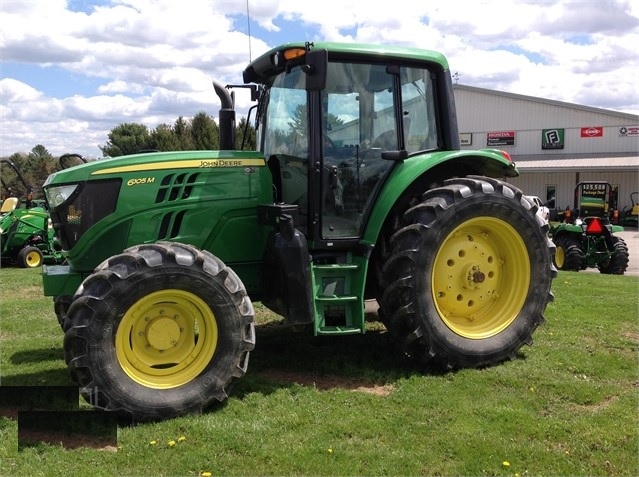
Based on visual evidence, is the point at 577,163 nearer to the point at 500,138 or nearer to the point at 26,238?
the point at 500,138

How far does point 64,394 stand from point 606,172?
33.2 metres

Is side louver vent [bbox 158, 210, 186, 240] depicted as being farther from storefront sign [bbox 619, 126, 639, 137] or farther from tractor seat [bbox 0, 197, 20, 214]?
storefront sign [bbox 619, 126, 639, 137]

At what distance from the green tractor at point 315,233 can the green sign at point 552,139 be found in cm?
3225

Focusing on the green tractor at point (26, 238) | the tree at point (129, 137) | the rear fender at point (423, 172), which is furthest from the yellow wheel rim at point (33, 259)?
the tree at point (129, 137)

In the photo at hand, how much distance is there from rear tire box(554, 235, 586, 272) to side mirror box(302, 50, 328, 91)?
10230 mm

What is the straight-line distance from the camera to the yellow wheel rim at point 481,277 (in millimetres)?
5332

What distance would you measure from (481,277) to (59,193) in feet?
11.5

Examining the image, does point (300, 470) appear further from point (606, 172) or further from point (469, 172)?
point (606, 172)

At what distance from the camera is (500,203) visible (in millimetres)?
5273

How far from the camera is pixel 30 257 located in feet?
43.9

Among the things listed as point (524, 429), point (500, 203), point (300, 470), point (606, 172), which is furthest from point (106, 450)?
point (606, 172)

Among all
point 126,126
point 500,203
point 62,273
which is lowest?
point 62,273

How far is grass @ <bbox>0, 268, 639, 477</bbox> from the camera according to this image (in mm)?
3621

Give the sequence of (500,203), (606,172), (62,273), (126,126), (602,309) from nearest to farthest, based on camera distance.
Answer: (62,273)
(500,203)
(602,309)
(606,172)
(126,126)
